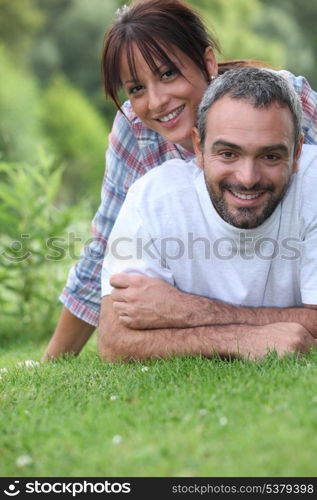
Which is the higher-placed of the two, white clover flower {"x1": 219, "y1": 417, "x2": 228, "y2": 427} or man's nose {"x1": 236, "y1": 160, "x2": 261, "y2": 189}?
man's nose {"x1": 236, "y1": 160, "x2": 261, "y2": 189}

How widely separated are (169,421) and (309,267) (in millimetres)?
1213

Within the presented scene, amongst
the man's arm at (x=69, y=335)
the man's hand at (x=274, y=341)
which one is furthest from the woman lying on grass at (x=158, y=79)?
the man's hand at (x=274, y=341)

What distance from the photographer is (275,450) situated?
202cm

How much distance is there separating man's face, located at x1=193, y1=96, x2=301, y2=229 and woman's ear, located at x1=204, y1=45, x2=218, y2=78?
48 centimetres

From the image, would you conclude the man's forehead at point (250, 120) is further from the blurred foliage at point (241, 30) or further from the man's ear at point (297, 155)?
the blurred foliage at point (241, 30)

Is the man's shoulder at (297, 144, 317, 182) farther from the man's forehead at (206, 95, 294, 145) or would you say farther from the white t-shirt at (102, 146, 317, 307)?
the man's forehead at (206, 95, 294, 145)

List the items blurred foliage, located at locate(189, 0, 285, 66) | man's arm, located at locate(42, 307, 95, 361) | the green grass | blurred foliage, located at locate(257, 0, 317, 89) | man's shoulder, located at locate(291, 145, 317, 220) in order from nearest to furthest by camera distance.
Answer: the green grass → man's shoulder, located at locate(291, 145, 317, 220) → man's arm, located at locate(42, 307, 95, 361) → blurred foliage, located at locate(189, 0, 285, 66) → blurred foliage, located at locate(257, 0, 317, 89)

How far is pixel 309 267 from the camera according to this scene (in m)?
3.29

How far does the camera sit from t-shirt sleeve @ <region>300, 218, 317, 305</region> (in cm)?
328

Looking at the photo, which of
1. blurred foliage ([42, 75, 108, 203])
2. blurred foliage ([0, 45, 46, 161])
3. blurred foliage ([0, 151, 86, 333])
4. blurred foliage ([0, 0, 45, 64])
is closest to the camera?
blurred foliage ([0, 151, 86, 333])

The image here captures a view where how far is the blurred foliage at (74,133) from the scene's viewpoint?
58.1ft

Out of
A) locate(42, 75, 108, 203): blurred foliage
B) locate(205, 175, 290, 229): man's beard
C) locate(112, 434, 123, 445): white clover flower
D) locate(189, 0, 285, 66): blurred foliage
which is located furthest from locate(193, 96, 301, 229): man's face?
locate(189, 0, 285, 66): blurred foliage

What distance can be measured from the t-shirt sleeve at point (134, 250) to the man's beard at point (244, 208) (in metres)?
0.33

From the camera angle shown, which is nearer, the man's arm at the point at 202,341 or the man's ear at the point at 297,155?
the man's arm at the point at 202,341
